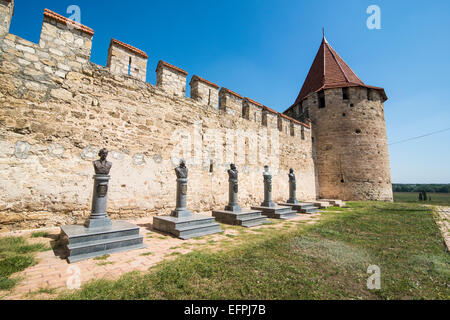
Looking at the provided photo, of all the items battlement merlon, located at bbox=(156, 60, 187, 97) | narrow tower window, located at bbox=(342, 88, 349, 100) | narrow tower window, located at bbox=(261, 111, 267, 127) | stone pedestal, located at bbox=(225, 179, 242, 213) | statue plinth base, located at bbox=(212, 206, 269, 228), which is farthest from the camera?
narrow tower window, located at bbox=(342, 88, 349, 100)

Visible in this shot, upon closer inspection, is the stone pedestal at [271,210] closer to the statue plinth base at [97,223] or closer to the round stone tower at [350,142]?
the statue plinth base at [97,223]

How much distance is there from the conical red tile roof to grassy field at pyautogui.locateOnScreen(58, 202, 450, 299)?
14.5 m

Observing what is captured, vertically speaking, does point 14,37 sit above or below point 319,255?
above

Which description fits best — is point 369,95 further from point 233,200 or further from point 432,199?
point 432,199

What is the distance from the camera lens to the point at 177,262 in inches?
116

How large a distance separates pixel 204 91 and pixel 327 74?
13734mm

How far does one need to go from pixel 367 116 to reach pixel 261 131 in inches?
375

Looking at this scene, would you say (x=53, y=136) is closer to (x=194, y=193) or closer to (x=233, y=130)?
(x=194, y=193)

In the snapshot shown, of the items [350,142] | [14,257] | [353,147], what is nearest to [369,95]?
[350,142]

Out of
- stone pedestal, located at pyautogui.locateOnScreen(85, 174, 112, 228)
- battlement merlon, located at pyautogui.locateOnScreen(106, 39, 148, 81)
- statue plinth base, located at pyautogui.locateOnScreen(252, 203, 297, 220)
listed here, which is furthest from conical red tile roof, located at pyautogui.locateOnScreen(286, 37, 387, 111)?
stone pedestal, located at pyautogui.locateOnScreen(85, 174, 112, 228)

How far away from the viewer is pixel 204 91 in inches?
319

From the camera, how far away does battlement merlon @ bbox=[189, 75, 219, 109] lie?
25.8ft

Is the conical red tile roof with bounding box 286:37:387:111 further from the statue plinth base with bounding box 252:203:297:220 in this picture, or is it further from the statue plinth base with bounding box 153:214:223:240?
the statue plinth base with bounding box 153:214:223:240
